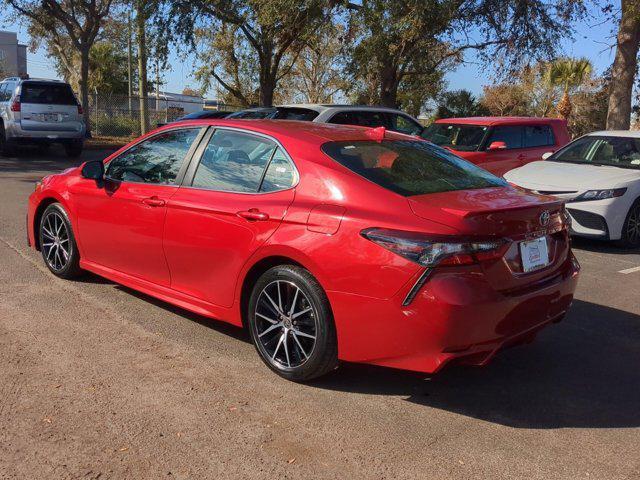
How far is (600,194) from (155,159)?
5.62m

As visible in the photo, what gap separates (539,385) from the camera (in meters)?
4.05

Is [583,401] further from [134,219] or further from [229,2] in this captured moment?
[229,2]

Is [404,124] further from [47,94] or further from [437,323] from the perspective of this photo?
A: [47,94]

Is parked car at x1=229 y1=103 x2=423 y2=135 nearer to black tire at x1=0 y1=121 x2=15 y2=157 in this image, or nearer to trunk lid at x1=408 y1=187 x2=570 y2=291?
trunk lid at x1=408 y1=187 x2=570 y2=291

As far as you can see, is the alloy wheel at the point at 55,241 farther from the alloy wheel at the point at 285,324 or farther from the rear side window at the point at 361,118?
the rear side window at the point at 361,118

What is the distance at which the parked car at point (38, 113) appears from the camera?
15.6 m

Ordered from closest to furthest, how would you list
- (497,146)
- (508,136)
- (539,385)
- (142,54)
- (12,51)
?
(539,385) → (497,146) → (508,136) → (142,54) → (12,51)

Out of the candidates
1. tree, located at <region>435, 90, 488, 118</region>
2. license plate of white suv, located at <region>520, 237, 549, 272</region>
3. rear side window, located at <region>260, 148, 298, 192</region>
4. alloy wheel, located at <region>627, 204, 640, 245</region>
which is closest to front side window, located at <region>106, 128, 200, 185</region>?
rear side window, located at <region>260, 148, 298, 192</region>

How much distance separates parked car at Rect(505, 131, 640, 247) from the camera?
26.1ft

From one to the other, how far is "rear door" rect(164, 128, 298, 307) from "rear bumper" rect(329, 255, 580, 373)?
2.55ft

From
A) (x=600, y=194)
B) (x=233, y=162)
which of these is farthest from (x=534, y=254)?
(x=600, y=194)

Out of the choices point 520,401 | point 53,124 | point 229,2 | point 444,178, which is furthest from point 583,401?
point 229,2

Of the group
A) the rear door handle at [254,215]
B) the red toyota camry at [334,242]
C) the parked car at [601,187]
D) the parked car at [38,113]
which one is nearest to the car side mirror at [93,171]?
the red toyota camry at [334,242]

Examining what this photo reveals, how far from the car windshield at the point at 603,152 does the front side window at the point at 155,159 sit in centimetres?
653
